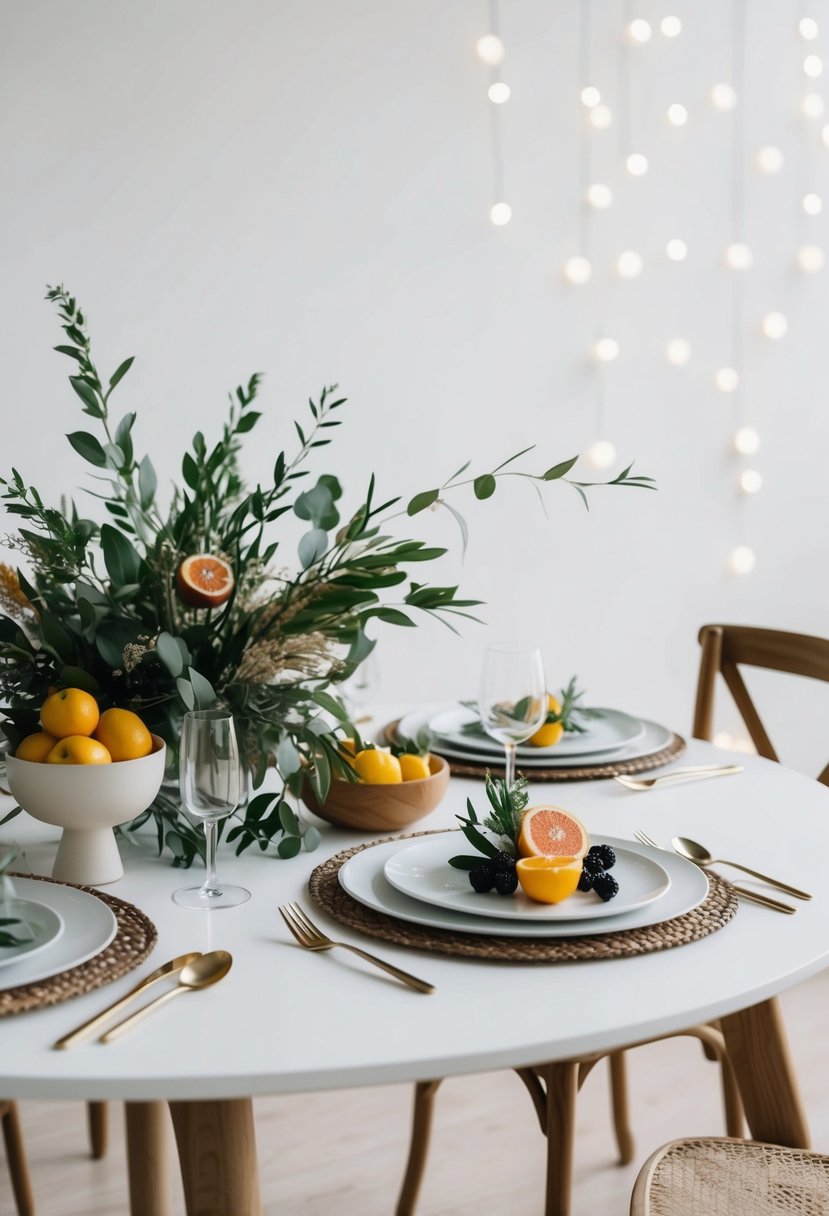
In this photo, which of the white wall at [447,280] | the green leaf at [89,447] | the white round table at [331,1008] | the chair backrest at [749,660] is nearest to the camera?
the white round table at [331,1008]

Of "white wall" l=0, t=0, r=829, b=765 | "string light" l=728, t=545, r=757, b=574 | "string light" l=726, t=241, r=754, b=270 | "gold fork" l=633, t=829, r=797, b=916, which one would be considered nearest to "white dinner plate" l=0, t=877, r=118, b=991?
"gold fork" l=633, t=829, r=797, b=916

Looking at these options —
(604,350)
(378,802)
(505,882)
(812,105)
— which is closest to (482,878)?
(505,882)

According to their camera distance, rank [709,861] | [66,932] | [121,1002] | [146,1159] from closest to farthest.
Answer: [121,1002]
[66,932]
[709,861]
[146,1159]

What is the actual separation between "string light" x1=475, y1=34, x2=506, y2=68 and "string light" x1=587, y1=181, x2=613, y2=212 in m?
0.37

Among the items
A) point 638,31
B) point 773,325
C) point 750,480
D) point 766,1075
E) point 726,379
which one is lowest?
point 766,1075

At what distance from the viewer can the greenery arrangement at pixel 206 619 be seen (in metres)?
1.23

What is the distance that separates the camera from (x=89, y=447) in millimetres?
1269

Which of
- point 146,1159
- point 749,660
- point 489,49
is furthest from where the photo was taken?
point 489,49

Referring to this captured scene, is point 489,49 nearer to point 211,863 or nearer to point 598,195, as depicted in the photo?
point 598,195

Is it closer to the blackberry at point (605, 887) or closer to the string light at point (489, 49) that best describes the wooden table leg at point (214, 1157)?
the blackberry at point (605, 887)

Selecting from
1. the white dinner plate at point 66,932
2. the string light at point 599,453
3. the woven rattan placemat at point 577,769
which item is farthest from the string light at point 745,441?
the white dinner plate at point 66,932

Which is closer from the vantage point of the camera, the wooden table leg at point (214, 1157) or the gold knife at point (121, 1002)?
the gold knife at point (121, 1002)

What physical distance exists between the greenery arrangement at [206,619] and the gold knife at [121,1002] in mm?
276

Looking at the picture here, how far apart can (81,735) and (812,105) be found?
8.68ft
